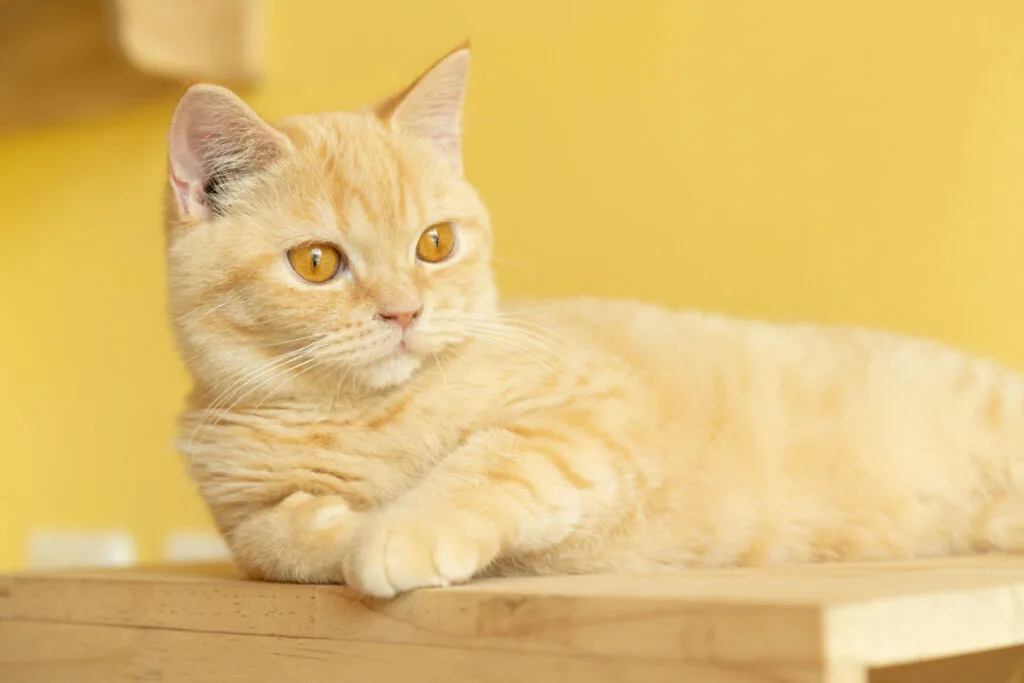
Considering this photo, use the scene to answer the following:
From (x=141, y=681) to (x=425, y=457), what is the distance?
404 millimetres

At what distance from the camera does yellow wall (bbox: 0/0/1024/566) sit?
1.82m

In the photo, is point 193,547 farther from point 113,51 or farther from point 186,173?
point 186,173

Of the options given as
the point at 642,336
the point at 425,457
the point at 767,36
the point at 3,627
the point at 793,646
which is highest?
the point at 767,36

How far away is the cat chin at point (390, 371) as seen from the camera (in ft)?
4.30

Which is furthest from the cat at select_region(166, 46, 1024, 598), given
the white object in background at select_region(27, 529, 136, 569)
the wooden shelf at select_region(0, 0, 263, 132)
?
the white object in background at select_region(27, 529, 136, 569)

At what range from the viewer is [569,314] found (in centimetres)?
167

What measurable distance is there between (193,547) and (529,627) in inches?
66.8

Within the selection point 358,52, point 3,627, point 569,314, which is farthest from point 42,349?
point 569,314

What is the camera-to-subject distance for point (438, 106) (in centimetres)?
151

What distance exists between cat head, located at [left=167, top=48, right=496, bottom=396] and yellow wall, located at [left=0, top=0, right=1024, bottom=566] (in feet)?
2.28

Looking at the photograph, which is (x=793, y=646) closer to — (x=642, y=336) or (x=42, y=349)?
(x=642, y=336)

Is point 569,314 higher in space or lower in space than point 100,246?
lower

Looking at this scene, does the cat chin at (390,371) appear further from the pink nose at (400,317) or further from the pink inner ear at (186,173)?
the pink inner ear at (186,173)

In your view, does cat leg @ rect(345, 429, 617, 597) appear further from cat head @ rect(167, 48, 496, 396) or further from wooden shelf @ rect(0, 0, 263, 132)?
wooden shelf @ rect(0, 0, 263, 132)
